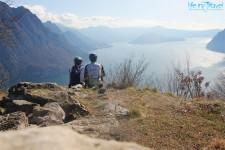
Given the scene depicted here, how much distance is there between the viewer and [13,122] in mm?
6578

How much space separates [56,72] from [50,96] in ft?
520

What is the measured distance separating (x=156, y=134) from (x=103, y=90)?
168 inches

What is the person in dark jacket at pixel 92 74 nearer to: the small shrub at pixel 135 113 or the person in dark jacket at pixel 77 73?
the person in dark jacket at pixel 77 73

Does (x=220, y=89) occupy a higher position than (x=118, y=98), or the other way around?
(x=118, y=98)

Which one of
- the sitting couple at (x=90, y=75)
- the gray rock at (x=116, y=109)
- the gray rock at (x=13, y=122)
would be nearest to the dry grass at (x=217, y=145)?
the gray rock at (x=116, y=109)

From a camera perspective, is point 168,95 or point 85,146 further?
point 168,95

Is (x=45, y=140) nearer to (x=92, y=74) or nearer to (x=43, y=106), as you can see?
(x=43, y=106)

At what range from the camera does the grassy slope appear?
6.35m

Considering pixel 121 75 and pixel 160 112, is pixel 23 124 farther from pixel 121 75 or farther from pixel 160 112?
pixel 121 75

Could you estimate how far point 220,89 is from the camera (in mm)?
39031

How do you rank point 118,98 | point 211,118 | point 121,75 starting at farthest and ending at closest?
1. point 121,75
2. point 118,98
3. point 211,118

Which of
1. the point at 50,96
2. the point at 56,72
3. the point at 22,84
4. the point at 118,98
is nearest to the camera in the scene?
the point at 50,96

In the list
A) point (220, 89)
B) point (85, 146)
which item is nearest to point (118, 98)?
point (85, 146)

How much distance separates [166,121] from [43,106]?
2.48m
